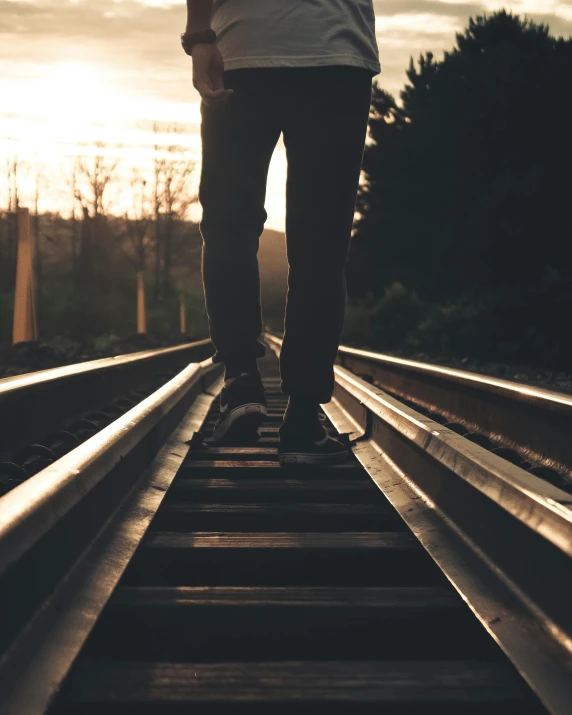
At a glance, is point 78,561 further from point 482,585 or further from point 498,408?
point 498,408

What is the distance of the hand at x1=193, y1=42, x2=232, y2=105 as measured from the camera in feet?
9.77

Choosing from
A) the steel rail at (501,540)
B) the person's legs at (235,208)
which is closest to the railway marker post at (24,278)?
the person's legs at (235,208)

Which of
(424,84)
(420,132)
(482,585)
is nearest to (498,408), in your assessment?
(482,585)

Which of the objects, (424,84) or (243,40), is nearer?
(243,40)

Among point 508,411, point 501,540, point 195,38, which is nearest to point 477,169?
point 508,411

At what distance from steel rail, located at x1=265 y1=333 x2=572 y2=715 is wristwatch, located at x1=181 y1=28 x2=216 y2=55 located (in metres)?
1.50

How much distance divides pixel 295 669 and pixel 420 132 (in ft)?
104

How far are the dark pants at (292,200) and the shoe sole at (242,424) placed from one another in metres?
0.18

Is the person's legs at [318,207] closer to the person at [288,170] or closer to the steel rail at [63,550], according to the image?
the person at [288,170]

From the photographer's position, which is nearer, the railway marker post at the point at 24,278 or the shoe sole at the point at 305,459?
the shoe sole at the point at 305,459

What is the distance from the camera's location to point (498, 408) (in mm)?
3998

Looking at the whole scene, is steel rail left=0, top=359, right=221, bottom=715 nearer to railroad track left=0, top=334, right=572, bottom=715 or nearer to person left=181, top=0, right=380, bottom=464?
railroad track left=0, top=334, right=572, bottom=715

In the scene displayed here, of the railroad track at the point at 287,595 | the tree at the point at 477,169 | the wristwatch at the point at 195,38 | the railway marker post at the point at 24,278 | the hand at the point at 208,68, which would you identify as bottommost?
the railroad track at the point at 287,595

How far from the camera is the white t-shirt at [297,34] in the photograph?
9.86 feet
